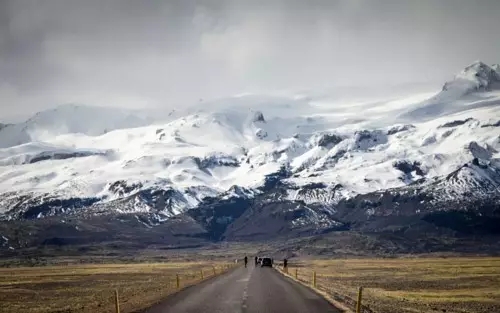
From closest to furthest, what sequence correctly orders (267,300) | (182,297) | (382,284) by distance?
(267,300) → (182,297) → (382,284)

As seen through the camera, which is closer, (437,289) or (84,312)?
(84,312)

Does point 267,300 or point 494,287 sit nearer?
point 267,300

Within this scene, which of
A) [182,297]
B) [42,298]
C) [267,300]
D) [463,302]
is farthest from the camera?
[42,298]

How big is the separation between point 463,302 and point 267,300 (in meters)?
21.2

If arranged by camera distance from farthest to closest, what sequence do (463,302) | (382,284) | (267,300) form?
1. (382,284)
2. (463,302)
3. (267,300)

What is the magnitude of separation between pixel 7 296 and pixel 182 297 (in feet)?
113

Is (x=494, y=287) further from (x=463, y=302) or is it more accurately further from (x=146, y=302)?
(x=146, y=302)

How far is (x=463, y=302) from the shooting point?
194ft

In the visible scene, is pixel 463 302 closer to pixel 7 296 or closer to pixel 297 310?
pixel 297 310

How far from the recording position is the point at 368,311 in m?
43.3

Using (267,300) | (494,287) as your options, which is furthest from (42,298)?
(494,287)

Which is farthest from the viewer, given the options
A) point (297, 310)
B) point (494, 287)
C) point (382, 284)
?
point (382, 284)

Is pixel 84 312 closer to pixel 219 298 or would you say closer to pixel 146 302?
pixel 146 302

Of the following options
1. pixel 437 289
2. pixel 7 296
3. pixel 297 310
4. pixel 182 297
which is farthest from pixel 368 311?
pixel 7 296
